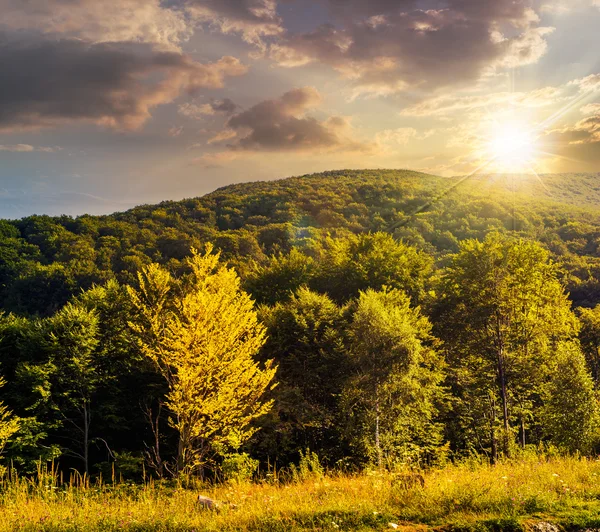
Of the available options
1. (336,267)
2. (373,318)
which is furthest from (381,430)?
(336,267)

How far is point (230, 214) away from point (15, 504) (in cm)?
11882

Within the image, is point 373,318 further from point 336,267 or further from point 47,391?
point 47,391

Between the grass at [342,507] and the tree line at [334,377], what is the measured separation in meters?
7.76

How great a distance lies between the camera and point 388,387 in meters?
23.1

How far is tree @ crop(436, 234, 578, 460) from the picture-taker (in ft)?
94.9

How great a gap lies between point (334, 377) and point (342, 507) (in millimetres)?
19110

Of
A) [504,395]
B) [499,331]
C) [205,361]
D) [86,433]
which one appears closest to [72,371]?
[86,433]

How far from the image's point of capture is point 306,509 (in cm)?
819

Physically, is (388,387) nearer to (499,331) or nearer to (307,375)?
(307,375)

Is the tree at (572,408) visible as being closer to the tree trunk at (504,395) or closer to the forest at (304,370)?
the forest at (304,370)

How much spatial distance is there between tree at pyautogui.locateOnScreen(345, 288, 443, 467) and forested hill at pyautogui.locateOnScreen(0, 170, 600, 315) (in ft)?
119

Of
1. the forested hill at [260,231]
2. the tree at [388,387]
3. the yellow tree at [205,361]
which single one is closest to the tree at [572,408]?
the tree at [388,387]

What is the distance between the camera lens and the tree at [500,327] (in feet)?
94.9

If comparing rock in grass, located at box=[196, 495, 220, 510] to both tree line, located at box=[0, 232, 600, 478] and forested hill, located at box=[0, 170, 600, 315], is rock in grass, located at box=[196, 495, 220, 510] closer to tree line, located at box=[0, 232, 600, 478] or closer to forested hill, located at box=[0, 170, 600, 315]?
tree line, located at box=[0, 232, 600, 478]
